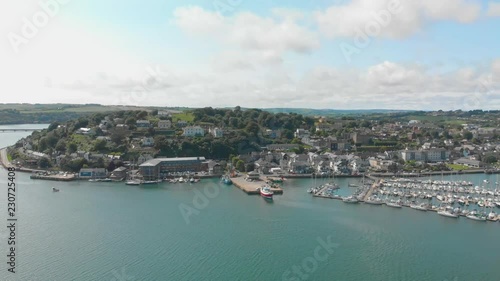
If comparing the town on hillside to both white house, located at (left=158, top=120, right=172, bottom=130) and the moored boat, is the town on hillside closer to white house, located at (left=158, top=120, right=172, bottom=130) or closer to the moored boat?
white house, located at (left=158, top=120, right=172, bottom=130)

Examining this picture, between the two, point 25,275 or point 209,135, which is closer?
point 25,275

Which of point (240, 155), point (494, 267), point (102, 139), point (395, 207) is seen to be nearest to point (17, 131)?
point (102, 139)

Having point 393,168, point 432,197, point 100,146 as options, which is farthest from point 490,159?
point 100,146

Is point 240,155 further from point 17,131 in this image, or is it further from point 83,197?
point 17,131

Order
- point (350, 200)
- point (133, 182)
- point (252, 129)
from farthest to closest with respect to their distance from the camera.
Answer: point (252, 129) < point (133, 182) < point (350, 200)

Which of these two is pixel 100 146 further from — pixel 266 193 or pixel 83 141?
pixel 266 193

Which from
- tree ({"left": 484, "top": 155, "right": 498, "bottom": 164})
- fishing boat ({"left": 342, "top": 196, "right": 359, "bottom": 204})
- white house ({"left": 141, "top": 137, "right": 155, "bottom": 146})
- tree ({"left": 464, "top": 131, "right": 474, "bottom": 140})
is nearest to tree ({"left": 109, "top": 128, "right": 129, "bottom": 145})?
white house ({"left": 141, "top": 137, "right": 155, "bottom": 146})
